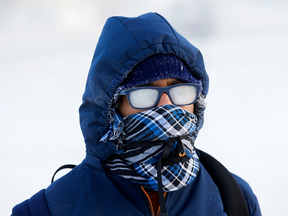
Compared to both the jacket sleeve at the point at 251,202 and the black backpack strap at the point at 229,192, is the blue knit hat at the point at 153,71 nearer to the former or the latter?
the black backpack strap at the point at 229,192

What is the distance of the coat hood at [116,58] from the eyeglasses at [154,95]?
2.6 inches

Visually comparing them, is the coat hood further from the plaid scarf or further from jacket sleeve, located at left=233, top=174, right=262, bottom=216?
jacket sleeve, located at left=233, top=174, right=262, bottom=216

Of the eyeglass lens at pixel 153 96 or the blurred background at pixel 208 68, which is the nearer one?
the eyeglass lens at pixel 153 96

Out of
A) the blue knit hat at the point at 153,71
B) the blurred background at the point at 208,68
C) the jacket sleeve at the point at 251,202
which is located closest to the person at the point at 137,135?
the blue knit hat at the point at 153,71

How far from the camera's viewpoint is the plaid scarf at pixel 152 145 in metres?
0.92

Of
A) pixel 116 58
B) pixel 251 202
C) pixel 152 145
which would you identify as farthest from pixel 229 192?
pixel 116 58

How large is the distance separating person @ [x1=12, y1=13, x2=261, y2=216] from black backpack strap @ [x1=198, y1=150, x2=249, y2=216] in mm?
17

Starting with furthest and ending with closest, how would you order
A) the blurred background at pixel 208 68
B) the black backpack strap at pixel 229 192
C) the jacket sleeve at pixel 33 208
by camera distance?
the blurred background at pixel 208 68, the black backpack strap at pixel 229 192, the jacket sleeve at pixel 33 208

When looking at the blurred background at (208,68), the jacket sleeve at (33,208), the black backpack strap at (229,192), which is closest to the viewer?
the jacket sleeve at (33,208)

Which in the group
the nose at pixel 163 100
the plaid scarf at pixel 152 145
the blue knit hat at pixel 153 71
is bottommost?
the plaid scarf at pixel 152 145

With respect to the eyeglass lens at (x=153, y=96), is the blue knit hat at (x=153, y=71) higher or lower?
higher

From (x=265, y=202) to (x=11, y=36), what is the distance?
2949 mm

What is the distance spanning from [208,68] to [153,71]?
239 centimetres

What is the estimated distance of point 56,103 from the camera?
2.76 metres
